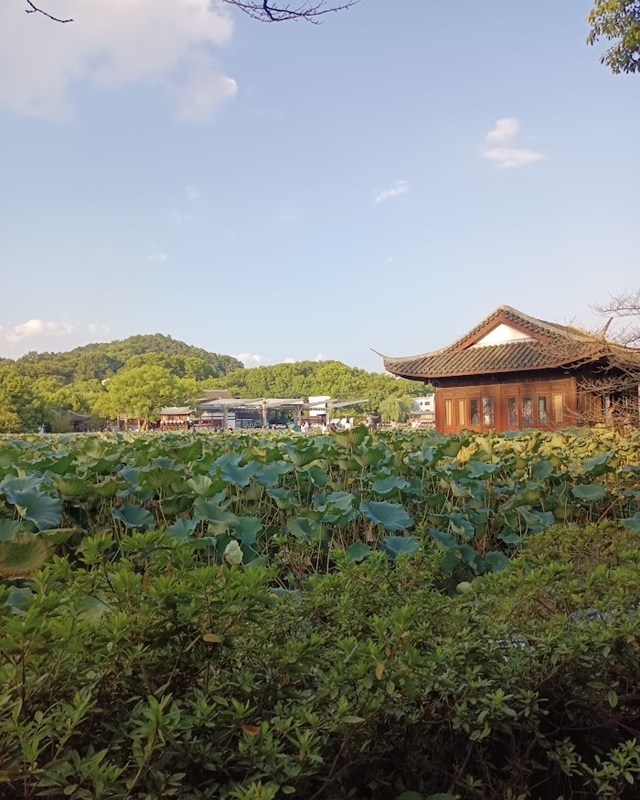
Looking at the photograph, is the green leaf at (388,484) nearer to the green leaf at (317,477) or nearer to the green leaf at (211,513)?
the green leaf at (317,477)

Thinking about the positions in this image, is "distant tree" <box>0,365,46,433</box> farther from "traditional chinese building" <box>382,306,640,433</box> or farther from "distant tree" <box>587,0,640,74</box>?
"distant tree" <box>587,0,640,74</box>

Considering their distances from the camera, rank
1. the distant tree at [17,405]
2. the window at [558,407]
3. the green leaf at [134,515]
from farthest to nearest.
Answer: the distant tree at [17,405] < the window at [558,407] < the green leaf at [134,515]

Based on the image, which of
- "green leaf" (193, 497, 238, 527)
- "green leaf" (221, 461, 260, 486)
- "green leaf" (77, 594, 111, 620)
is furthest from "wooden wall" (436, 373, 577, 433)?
"green leaf" (77, 594, 111, 620)

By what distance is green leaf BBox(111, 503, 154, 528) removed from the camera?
3.17m

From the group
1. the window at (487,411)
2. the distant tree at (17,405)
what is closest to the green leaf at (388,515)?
the window at (487,411)

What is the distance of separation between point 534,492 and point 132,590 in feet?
10.6

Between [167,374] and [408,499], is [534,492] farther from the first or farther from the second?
[167,374]

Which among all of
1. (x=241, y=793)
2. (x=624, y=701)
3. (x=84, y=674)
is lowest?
(x=624, y=701)

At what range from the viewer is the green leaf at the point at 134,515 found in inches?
125

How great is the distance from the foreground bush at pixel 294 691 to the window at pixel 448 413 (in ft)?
44.6

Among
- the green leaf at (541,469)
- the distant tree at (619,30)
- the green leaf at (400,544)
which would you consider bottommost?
the green leaf at (400,544)

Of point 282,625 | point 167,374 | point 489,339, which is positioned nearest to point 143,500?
point 282,625

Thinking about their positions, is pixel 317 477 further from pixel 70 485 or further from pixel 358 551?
pixel 70 485

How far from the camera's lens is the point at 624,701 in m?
1.47
